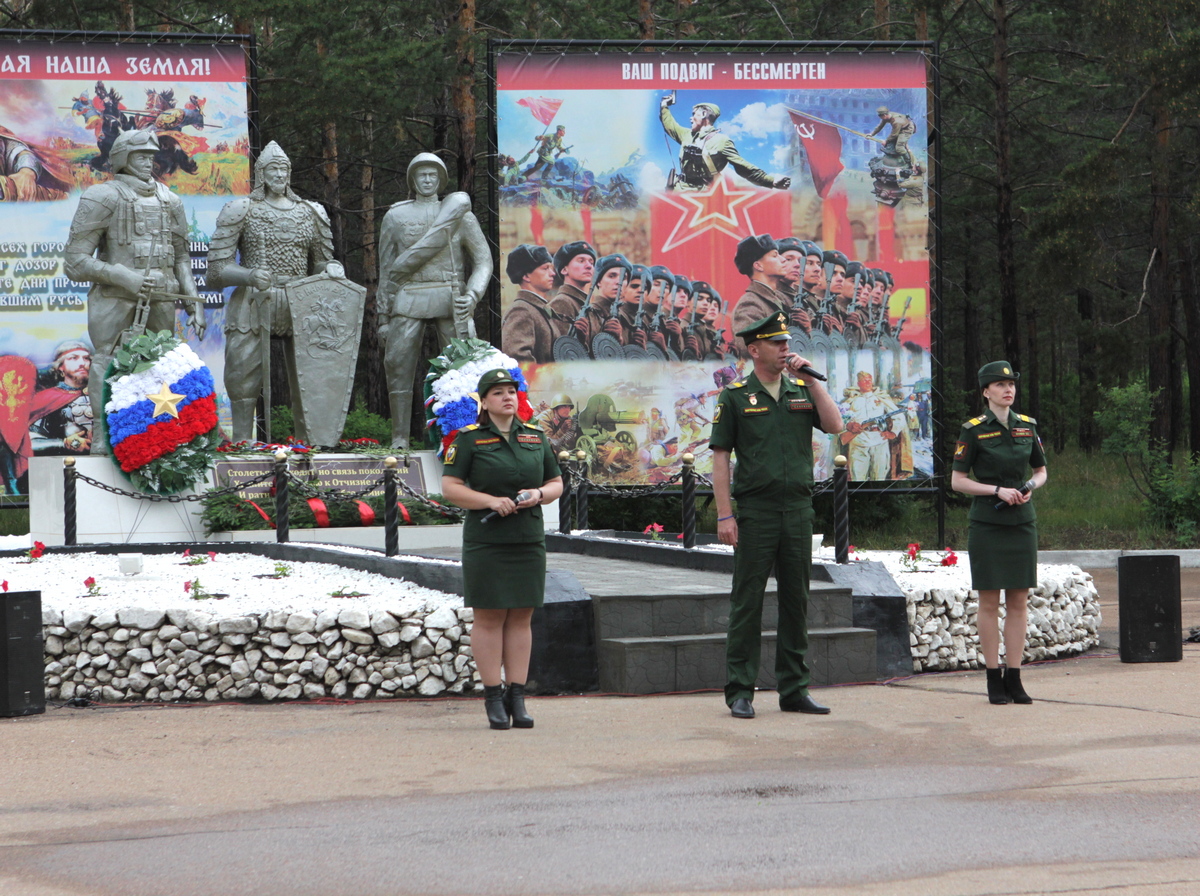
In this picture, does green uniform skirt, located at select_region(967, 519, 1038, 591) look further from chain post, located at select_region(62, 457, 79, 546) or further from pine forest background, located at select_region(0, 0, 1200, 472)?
pine forest background, located at select_region(0, 0, 1200, 472)

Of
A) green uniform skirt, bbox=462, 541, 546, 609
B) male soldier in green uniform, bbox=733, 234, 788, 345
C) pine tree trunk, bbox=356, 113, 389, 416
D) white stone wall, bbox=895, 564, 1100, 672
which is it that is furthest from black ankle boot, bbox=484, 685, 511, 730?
pine tree trunk, bbox=356, 113, 389, 416

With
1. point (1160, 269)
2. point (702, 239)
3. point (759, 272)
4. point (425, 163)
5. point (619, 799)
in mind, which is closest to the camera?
point (619, 799)

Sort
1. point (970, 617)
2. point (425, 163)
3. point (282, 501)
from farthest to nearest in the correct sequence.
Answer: point (425, 163), point (282, 501), point (970, 617)

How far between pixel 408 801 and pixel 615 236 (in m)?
13.0

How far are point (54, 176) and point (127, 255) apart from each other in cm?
486

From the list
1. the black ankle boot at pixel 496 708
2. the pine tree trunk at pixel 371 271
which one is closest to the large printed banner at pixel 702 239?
the black ankle boot at pixel 496 708

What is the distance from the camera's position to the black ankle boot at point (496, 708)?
692 centimetres

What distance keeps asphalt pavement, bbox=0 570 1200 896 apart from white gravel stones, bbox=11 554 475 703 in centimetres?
37

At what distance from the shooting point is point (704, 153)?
1803 cm

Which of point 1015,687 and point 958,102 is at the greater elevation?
point 958,102

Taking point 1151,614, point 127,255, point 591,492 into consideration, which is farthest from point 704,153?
point 1151,614

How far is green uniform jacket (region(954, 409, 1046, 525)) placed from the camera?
7523 millimetres

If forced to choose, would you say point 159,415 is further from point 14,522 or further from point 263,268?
point 14,522

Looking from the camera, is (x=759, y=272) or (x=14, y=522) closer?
(x=759, y=272)
